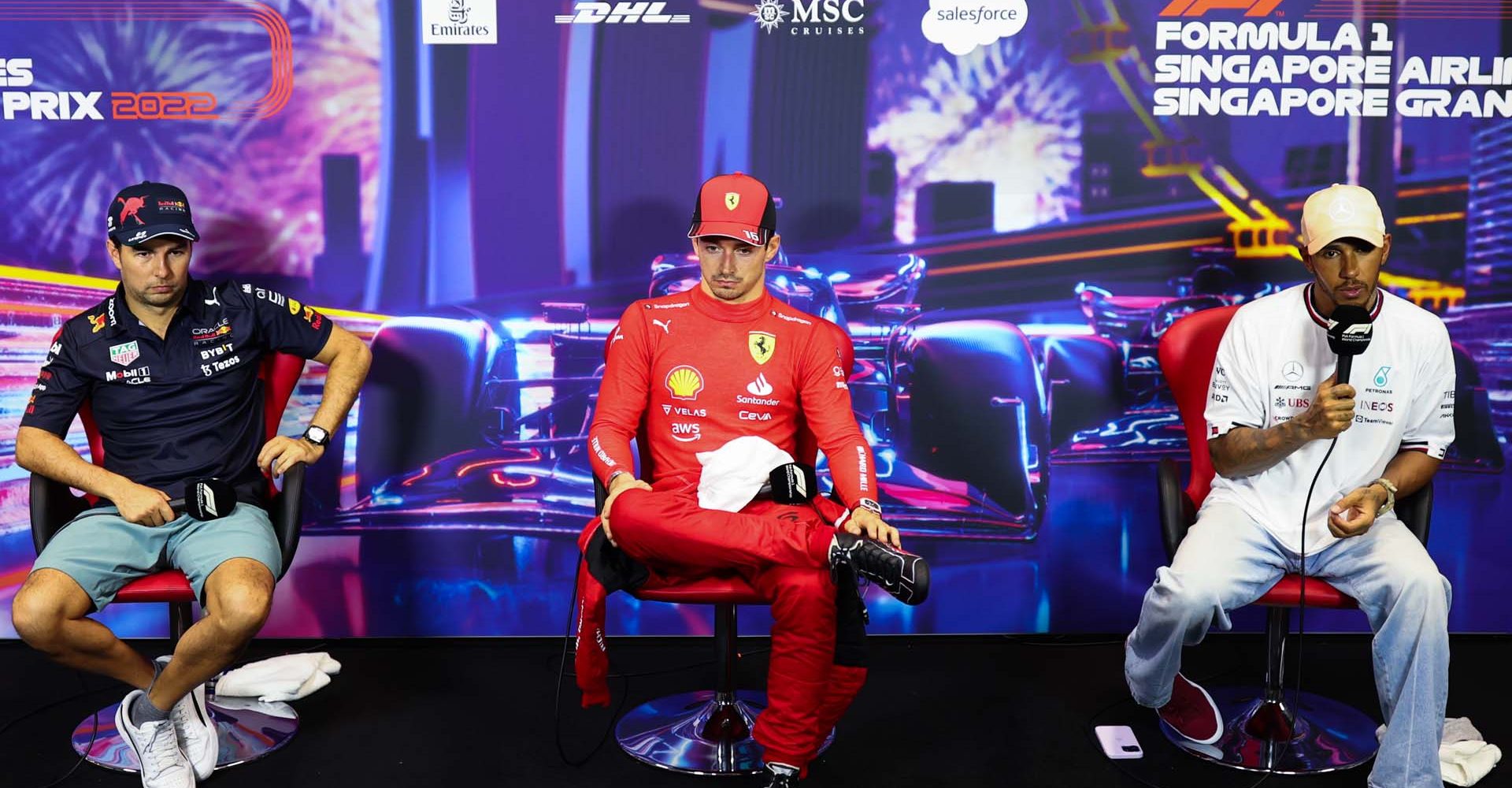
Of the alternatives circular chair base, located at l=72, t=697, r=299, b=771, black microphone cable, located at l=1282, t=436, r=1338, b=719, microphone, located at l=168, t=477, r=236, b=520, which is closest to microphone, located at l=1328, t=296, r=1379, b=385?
black microphone cable, located at l=1282, t=436, r=1338, b=719

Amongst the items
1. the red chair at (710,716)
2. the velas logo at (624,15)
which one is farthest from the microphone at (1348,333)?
the velas logo at (624,15)

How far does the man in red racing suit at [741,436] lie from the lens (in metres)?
2.82

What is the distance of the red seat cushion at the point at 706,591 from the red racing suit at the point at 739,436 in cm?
2

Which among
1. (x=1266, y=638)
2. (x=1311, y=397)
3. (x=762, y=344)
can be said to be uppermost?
(x=762, y=344)

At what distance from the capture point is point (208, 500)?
305cm

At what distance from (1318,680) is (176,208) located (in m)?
3.35

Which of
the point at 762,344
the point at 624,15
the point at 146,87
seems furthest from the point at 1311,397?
the point at 146,87

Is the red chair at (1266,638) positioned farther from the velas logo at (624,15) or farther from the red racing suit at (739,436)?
the velas logo at (624,15)

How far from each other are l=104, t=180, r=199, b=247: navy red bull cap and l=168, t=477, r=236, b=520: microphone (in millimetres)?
615

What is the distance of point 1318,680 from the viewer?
145 inches

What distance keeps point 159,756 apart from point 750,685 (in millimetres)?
1541

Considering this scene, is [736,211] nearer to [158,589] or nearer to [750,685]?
[750,685]

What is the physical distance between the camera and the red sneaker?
10.4 feet

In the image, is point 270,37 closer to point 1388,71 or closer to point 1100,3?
point 1100,3
